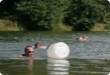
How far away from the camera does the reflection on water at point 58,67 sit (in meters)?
20.9

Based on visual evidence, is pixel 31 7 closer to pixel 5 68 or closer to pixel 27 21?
pixel 27 21

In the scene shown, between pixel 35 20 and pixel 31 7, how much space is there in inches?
88.3

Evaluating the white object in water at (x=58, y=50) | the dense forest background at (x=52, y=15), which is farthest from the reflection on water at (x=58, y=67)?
the dense forest background at (x=52, y=15)

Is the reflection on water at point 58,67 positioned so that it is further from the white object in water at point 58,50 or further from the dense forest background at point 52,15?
the dense forest background at point 52,15

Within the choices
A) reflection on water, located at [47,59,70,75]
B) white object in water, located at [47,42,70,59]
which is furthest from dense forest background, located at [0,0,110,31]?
reflection on water, located at [47,59,70,75]

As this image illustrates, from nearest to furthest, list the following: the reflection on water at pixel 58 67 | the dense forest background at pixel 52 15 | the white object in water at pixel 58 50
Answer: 1. the reflection on water at pixel 58 67
2. the white object in water at pixel 58 50
3. the dense forest background at pixel 52 15

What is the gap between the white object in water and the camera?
26.2 meters

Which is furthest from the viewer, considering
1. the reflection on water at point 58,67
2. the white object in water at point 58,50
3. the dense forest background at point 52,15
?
the dense forest background at point 52,15

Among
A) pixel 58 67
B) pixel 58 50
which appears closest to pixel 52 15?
pixel 58 50

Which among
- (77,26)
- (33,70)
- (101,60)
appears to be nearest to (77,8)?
(77,26)

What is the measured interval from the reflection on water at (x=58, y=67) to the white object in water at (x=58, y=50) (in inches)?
16.8

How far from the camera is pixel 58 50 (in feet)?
86.6

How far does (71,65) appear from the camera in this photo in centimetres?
2445

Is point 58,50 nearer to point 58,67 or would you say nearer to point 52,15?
point 58,67
